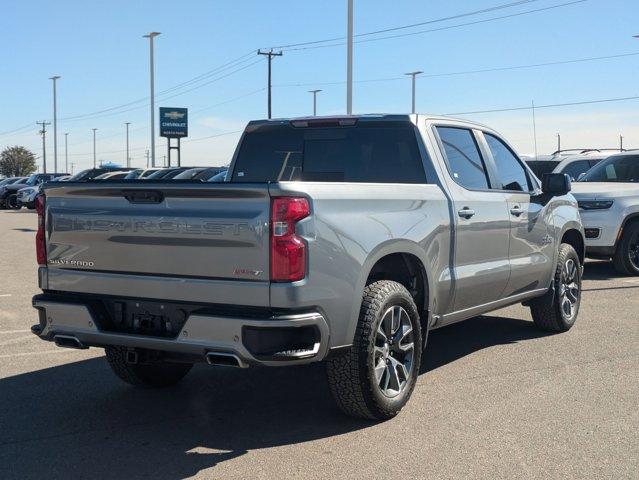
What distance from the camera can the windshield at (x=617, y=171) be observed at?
13.3 meters

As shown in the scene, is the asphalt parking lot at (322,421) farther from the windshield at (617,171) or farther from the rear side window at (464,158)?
the windshield at (617,171)

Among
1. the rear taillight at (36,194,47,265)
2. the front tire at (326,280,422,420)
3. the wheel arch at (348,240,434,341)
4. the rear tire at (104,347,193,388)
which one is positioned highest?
the rear taillight at (36,194,47,265)

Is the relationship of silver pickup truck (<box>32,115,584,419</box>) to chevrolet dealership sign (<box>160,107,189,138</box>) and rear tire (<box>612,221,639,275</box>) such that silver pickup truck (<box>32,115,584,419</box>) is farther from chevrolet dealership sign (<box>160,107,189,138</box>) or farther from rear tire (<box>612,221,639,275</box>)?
chevrolet dealership sign (<box>160,107,189,138</box>)

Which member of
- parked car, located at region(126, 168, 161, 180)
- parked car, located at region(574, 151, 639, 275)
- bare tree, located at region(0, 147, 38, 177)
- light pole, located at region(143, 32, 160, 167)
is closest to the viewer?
parked car, located at region(574, 151, 639, 275)

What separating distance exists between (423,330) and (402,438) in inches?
42.9

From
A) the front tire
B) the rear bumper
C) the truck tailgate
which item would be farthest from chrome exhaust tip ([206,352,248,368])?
the front tire

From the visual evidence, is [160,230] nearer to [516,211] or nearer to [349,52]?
[516,211]

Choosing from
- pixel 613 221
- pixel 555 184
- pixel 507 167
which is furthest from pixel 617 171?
pixel 507 167

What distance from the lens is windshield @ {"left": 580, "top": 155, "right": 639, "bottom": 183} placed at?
525 inches

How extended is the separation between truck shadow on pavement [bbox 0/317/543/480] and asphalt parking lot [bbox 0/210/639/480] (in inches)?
0.5

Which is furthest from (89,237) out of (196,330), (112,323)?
(196,330)

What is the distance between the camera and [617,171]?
44.2 feet

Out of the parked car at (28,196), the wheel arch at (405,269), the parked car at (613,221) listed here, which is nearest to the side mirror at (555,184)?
the wheel arch at (405,269)

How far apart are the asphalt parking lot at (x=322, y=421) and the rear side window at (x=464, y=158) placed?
1502 mm
